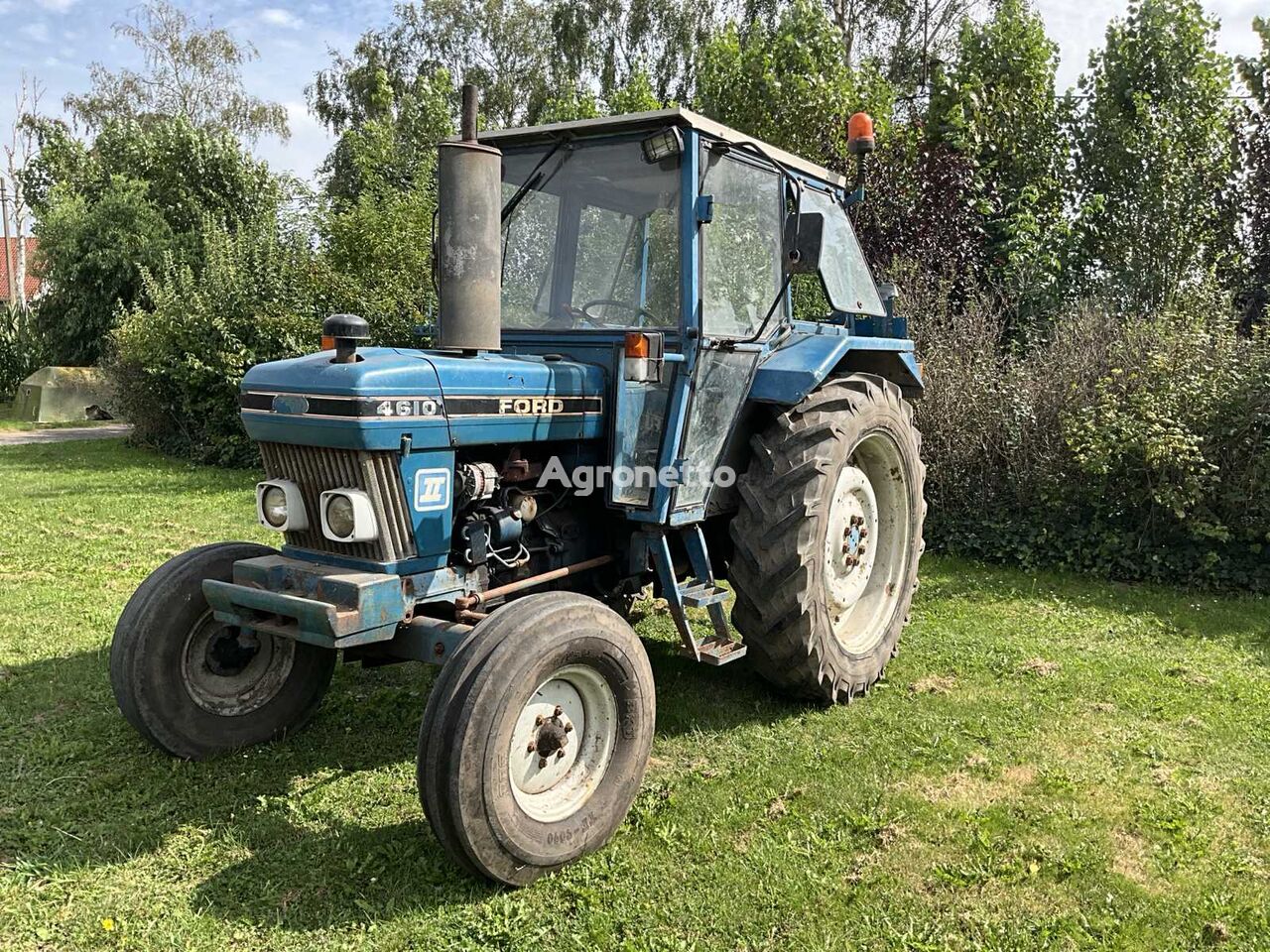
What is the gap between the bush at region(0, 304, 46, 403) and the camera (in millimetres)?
21250

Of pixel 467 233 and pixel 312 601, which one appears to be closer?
pixel 312 601

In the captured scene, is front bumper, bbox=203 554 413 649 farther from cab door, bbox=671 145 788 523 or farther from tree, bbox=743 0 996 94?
tree, bbox=743 0 996 94

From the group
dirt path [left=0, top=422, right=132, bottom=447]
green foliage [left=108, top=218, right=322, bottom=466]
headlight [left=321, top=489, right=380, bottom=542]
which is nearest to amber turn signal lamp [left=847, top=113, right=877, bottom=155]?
headlight [left=321, top=489, right=380, bottom=542]

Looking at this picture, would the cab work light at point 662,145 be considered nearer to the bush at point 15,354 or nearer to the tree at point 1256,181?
the tree at point 1256,181

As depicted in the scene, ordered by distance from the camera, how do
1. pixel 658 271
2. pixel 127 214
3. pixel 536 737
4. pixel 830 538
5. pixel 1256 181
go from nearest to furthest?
1. pixel 536 737
2. pixel 658 271
3. pixel 830 538
4. pixel 1256 181
5. pixel 127 214

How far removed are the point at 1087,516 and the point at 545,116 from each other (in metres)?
12.3

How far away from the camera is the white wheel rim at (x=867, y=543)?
4.50m

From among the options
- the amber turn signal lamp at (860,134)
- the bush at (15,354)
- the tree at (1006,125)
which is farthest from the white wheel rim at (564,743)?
the bush at (15,354)

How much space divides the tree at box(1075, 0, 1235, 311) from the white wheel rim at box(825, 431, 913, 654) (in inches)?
226

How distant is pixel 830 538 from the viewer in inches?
174

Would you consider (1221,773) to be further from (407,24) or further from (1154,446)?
(407,24)

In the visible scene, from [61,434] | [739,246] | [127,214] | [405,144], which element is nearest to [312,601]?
[739,246]

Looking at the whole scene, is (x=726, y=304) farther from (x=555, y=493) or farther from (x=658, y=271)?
(x=555, y=493)

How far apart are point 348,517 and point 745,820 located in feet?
5.69
